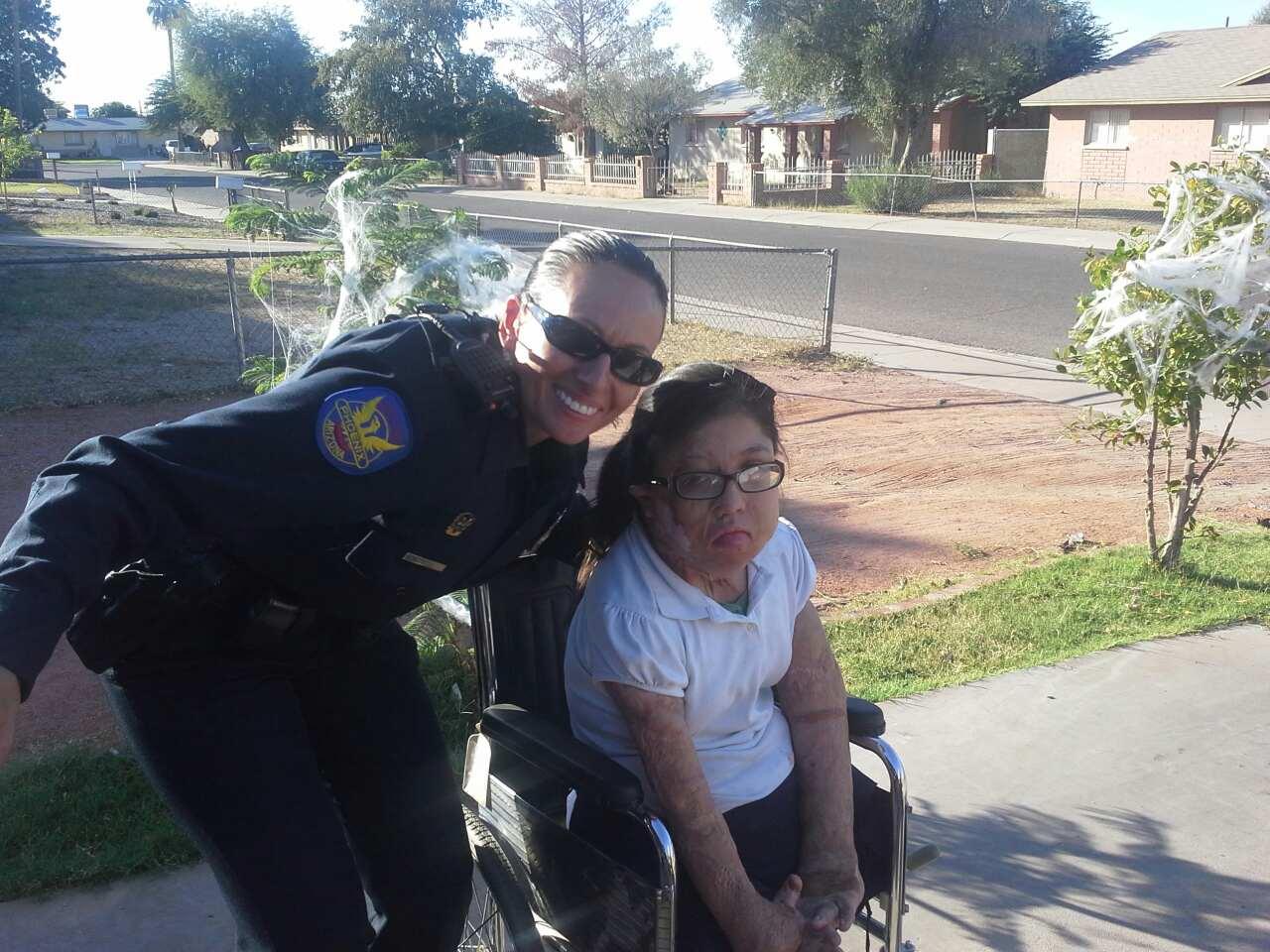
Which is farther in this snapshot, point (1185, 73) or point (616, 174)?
point (616, 174)

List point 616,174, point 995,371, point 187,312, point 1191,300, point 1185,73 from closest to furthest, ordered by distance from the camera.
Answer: point 1191,300 → point 995,371 → point 187,312 → point 1185,73 → point 616,174

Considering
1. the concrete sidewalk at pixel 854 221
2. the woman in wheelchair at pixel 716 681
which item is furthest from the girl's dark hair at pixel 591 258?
the concrete sidewalk at pixel 854 221

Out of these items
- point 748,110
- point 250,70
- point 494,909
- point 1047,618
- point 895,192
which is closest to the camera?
point 494,909

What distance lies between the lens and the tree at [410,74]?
5309 cm

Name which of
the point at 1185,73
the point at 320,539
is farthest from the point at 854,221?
the point at 320,539

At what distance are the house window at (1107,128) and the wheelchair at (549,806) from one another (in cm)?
3380

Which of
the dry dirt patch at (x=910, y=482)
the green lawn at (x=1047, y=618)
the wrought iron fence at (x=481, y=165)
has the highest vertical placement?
the wrought iron fence at (x=481, y=165)

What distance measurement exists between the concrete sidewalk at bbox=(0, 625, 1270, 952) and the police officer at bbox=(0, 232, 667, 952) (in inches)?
37.3

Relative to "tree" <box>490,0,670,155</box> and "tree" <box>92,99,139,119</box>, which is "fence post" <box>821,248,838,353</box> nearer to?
"tree" <box>490,0,670,155</box>

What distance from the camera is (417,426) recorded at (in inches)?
72.5

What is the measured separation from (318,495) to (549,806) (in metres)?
0.82

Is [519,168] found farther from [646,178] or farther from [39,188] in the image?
[39,188]

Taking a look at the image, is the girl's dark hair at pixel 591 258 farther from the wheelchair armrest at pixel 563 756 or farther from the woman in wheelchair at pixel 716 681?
the wheelchair armrest at pixel 563 756

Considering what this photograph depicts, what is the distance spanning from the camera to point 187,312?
41.3 feet
